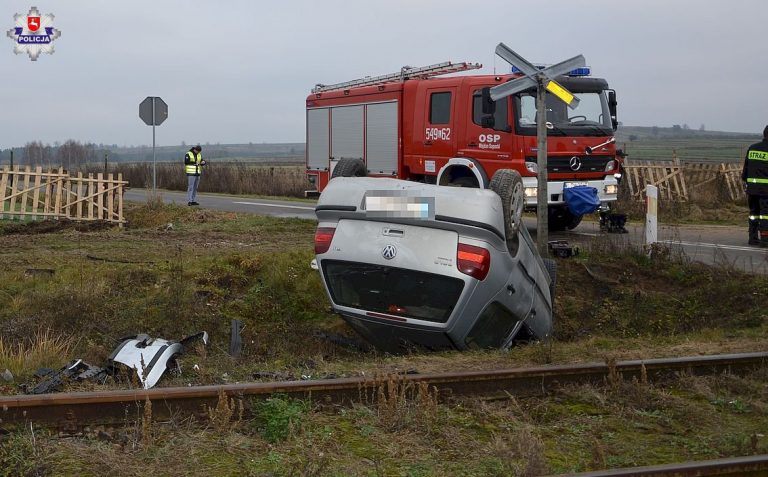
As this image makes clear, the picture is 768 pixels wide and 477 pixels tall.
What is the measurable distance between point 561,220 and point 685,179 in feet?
40.0

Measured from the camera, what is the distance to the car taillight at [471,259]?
700 centimetres

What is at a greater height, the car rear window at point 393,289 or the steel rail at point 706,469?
the car rear window at point 393,289

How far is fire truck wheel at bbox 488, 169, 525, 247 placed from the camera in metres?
7.41

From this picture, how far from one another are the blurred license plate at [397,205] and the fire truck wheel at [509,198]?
70 cm

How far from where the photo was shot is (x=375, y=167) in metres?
17.5

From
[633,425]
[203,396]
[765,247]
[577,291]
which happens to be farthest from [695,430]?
[765,247]

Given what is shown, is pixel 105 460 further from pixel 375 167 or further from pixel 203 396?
pixel 375 167

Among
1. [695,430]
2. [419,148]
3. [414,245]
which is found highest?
[419,148]

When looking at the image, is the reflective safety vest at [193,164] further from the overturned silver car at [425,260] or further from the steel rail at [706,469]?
the steel rail at [706,469]

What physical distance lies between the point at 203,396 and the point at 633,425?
2.85 m

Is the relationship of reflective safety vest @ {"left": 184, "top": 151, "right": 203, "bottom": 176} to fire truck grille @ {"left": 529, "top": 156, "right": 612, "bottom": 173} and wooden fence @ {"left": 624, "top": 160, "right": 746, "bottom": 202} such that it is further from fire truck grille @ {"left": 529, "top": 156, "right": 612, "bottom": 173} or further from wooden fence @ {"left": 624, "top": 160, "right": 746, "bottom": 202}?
wooden fence @ {"left": 624, "top": 160, "right": 746, "bottom": 202}

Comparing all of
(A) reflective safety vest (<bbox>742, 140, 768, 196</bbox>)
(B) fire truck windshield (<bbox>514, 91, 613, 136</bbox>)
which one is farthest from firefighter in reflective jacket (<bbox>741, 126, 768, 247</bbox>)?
(B) fire truck windshield (<bbox>514, 91, 613, 136</bbox>)

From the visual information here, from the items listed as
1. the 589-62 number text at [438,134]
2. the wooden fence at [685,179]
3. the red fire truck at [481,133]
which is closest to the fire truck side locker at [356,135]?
the red fire truck at [481,133]

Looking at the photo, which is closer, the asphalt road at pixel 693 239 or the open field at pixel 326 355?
the open field at pixel 326 355
